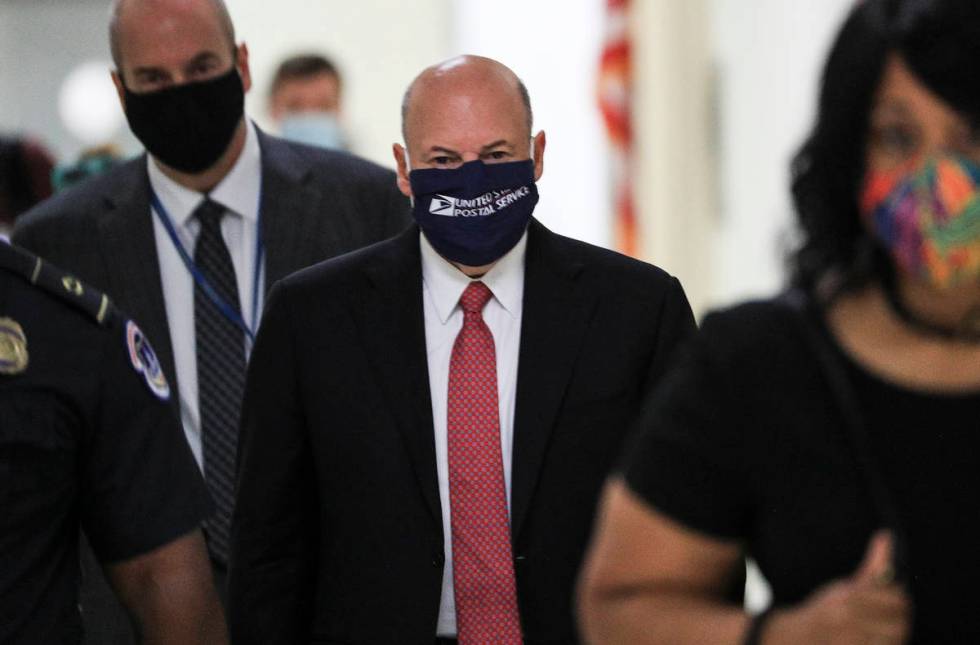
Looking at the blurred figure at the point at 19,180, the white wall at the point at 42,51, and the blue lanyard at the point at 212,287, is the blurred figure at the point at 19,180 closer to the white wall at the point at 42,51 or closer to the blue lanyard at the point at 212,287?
the blue lanyard at the point at 212,287

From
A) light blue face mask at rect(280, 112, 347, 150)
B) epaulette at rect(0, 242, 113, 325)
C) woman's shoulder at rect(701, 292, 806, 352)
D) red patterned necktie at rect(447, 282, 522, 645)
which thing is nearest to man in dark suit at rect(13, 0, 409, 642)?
red patterned necktie at rect(447, 282, 522, 645)

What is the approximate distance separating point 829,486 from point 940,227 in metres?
0.27

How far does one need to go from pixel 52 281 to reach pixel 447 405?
0.63m

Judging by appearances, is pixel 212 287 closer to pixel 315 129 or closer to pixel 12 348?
pixel 12 348

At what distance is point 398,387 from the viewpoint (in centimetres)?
276

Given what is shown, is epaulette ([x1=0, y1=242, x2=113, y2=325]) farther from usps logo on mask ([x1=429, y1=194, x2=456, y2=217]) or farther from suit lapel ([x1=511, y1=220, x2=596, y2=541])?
suit lapel ([x1=511, y1=220, x2=596, y2=541])

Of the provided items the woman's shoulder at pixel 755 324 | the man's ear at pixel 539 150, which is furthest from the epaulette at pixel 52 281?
the woman's shoulder at pixel 755 324

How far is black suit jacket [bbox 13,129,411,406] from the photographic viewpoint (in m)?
3.44

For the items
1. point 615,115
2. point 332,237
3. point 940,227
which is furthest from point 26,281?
point 615,115

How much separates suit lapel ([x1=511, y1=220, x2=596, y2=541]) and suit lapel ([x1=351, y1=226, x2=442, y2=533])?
0.44ft

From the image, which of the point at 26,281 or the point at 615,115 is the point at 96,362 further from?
the point at 615,115

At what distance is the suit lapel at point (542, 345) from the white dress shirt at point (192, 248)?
784 millimetres

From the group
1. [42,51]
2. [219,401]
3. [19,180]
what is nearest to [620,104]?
[19,180]

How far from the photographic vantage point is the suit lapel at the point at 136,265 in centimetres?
342
